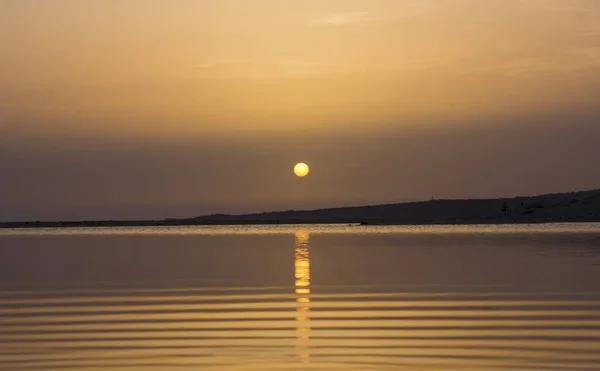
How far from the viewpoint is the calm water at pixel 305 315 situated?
14023mm

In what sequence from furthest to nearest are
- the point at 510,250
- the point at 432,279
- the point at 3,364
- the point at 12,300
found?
the point at 510,250
the point at 432,279
the point at 12,300
the point at 3,364

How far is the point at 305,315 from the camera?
19.0 m

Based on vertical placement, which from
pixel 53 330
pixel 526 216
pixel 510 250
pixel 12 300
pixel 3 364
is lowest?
pixel 3 364

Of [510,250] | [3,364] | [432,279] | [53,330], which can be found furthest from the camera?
[510,250]

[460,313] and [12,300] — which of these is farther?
[12,300]

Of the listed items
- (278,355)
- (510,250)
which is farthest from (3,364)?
(510,250)

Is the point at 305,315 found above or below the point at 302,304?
below

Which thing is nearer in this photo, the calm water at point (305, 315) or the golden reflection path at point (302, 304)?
the calm water at point (305, 315)

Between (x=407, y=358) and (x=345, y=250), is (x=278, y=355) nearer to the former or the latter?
(x=407, y=358)

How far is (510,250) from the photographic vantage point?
41.5m

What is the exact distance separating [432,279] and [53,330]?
11.7 metres

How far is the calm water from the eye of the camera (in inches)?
552

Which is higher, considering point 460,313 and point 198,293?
point 198,293

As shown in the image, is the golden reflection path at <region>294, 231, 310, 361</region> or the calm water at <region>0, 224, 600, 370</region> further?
the golden reflection path at <region>294, 231, 310, 361</region>
